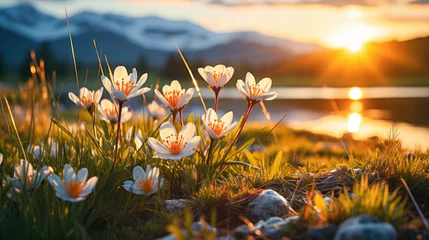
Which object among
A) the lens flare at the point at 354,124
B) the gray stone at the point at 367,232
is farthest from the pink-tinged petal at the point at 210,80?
the lens flare at the point at 354,124

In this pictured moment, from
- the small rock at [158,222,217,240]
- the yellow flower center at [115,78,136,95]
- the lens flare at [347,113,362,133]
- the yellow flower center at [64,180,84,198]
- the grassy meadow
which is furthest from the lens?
the lens flare at [347,113,362,133]

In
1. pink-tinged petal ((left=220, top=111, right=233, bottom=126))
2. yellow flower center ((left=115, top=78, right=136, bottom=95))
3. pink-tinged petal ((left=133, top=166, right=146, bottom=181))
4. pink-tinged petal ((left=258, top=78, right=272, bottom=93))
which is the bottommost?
pink-tinged petal ((left=133, top=166, right=146, bottom=181))

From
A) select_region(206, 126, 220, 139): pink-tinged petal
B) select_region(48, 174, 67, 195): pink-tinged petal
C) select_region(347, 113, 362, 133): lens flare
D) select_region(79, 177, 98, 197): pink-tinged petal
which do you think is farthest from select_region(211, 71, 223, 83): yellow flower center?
select_region(347, 113, 362, 133): lens flare

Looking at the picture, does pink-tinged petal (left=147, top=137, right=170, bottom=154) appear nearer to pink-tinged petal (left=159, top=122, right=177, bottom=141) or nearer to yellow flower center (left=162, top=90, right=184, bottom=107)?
pink-tinged petal (left=159, top=122, right=177, bottom=141)

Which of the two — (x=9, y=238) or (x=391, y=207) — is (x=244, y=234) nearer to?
(x=391, y=207)

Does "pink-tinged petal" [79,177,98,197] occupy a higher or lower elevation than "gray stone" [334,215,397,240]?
lower

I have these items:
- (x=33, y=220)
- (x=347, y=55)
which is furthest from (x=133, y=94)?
(x=347, y=55)

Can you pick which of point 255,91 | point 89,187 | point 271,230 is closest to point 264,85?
point 255,91
